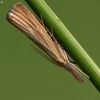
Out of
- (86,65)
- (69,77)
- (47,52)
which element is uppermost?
(47,52)

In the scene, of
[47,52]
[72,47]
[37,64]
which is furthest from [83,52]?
[37,64]

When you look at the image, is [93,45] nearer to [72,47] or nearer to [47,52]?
[47,52]

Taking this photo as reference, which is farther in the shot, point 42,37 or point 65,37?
point 42,37

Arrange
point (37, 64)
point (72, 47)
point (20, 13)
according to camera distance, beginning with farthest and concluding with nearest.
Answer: point (37, 64) < point (20, 13) < point (72, 47)

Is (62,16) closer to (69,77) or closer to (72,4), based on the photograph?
(72,4)

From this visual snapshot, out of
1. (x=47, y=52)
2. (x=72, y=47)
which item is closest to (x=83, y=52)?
(x=72, y=47)

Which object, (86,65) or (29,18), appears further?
(29,18)

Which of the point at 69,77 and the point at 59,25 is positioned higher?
the point at 59,25

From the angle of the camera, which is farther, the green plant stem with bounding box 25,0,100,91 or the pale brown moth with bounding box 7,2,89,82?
the pale brown moth with bounding box 7,2,89,82

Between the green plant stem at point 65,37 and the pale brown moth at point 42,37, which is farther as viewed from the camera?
the pale brown moth at point 42,37

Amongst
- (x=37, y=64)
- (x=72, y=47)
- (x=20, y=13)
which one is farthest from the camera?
(x=37, y=64)
